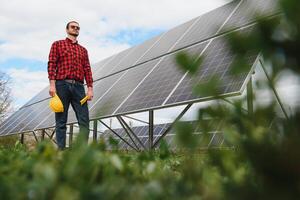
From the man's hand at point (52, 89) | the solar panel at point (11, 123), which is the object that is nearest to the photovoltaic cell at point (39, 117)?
the solar panel at point (11, 123)

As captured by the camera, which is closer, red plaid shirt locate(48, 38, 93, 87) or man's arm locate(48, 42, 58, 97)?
man's arm locate(48, 42, 58, 97)

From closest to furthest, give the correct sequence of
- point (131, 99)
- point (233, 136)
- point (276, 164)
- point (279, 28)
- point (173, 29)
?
point (276, 164), point (279, 28), point (233, 136), point (131, 99), point (173, 29)

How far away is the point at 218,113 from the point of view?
2.93 ft

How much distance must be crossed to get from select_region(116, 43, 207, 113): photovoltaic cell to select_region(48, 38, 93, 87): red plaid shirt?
50.7 inches

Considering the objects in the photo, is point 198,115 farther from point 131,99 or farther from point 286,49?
point 131,99

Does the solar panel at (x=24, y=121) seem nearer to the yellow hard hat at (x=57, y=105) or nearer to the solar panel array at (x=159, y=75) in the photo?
the solar panel array at (x=159, y=75)

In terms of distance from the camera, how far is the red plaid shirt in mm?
6102

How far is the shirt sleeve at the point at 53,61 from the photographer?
19.8ft

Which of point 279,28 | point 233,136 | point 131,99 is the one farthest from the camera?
point 131,99

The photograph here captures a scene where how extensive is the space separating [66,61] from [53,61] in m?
0.19

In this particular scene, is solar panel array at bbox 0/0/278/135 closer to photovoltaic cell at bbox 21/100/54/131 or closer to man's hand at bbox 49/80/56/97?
photovoltaic cell at bbox 21/100/54/131

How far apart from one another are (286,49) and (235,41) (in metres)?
0.10

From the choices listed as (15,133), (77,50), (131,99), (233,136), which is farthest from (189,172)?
(15,133)

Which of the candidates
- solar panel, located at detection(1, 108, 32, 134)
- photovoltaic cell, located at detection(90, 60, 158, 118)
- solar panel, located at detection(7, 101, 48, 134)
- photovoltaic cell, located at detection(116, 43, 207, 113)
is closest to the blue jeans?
photovoltaic cell, located at detection(116, 43, 207, 113)
